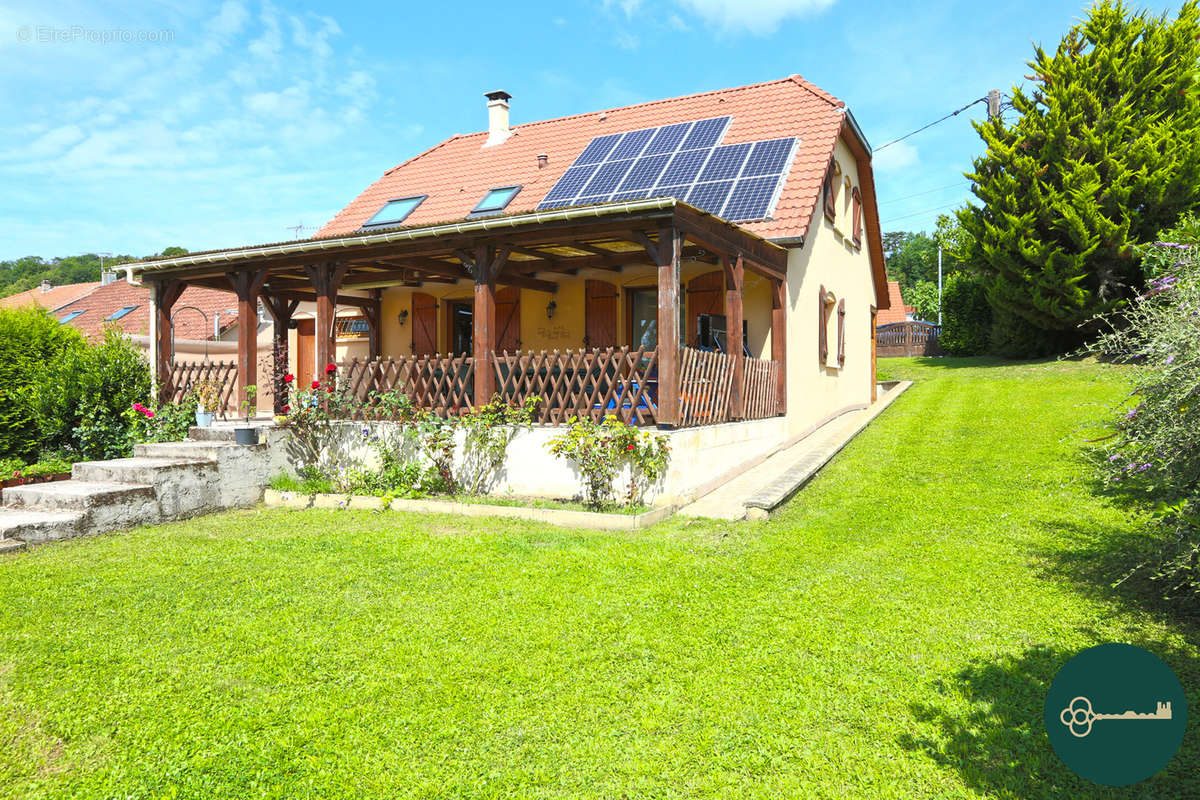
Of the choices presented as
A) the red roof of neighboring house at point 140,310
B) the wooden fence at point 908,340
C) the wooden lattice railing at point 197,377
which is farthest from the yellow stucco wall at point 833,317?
the red roof of neighboring house at point 140,310

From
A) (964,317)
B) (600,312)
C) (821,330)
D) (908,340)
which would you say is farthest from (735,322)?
(908,340)

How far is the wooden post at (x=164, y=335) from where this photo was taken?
11.3 metres

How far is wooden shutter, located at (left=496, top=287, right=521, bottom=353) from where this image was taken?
13648mm

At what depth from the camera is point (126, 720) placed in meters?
3.28

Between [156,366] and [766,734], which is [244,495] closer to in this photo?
[156,366]

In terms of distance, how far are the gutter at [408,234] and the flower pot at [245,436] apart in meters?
2.42

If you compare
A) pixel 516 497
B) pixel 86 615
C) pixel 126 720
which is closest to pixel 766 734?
pixel 126 720

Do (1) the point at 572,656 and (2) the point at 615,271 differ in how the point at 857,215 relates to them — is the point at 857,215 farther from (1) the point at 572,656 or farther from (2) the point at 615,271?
(1) the point at 572,656

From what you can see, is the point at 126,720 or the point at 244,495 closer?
the point at 126,720

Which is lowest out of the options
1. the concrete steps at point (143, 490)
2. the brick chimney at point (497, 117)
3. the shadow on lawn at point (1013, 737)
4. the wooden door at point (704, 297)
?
the shadow on lawn at point (1013, 737)

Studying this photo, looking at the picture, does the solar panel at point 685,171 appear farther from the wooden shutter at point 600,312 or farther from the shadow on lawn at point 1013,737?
the shadow on lawn at point 1013,737

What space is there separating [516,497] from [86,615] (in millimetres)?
4531

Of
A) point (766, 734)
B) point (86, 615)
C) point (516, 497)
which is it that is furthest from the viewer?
point (516, 497)

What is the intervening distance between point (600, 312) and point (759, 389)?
3.52 meters
